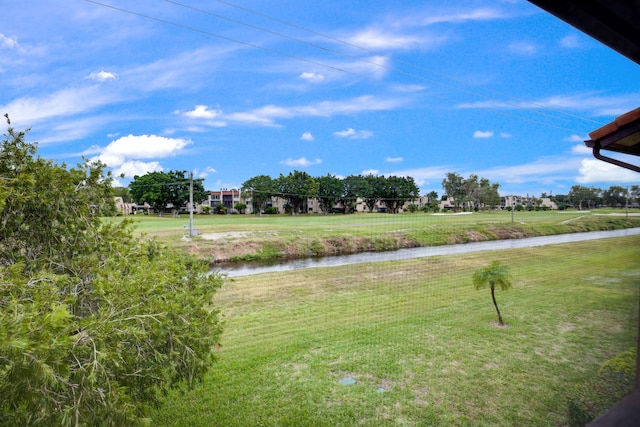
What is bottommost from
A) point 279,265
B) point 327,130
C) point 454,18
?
point 279,265

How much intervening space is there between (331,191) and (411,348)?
7.21ft

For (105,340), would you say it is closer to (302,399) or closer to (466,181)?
(302,399)

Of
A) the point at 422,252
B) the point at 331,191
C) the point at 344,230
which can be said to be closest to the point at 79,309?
the point at 331,191

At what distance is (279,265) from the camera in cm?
504

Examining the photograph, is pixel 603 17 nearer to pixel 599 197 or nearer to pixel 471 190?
pixel 599 197

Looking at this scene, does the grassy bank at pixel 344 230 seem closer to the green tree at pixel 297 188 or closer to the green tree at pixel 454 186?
the green tree at pixel 297 188

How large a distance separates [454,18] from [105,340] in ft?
11.2

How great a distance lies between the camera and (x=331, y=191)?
14.5 feet

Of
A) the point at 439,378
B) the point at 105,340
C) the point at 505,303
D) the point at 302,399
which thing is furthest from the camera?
the point at 505,303

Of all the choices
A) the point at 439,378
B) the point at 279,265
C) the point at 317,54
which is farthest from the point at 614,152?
the point at 279,265

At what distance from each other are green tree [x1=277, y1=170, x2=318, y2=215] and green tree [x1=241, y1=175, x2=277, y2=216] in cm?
17

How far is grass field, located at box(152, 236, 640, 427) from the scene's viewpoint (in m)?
2.02

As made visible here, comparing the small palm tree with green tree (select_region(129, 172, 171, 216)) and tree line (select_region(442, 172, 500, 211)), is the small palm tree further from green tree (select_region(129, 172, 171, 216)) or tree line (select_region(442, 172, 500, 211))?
green tree (select_region(129, 172, 171, 216))

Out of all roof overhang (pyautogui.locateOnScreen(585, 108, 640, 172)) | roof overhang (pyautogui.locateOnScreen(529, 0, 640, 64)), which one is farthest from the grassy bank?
roof overhang (pyautogui.locateOnScreen(529, 0, 640, 64))
